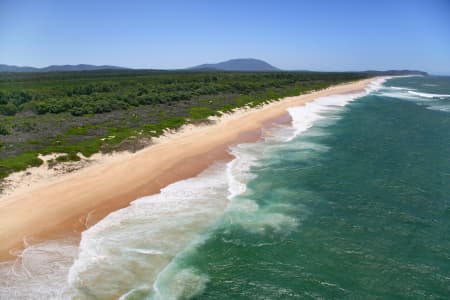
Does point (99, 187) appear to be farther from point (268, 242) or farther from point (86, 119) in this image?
point (86, 119)

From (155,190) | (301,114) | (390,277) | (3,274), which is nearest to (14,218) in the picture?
(3,274)

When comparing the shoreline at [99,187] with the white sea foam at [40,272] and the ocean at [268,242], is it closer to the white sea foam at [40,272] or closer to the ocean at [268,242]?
the white sea foam at [40,272]

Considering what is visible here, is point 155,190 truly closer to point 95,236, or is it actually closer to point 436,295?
point 95,236

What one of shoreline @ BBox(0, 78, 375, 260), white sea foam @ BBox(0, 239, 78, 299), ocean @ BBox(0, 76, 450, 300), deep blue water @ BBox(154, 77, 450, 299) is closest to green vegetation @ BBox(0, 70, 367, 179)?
shoreline @ BBox(0, 78, 375, 260)

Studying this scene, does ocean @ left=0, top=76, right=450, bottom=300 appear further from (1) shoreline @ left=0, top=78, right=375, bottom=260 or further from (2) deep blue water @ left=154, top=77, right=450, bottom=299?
(1) shoreline @ left=0, top=78, right=375, bottom=260

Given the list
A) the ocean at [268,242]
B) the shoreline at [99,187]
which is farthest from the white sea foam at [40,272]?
the shoreline at [99,187]

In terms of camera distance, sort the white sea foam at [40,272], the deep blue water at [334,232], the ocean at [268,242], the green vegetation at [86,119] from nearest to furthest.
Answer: the white sea foam at [40,272]
the ocean at [268,242]
the deep blue water at [334,232]
the green vegetation at [86,119]

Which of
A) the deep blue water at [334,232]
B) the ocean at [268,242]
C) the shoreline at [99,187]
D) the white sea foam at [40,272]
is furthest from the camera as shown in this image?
the shoreline at [99,187]
